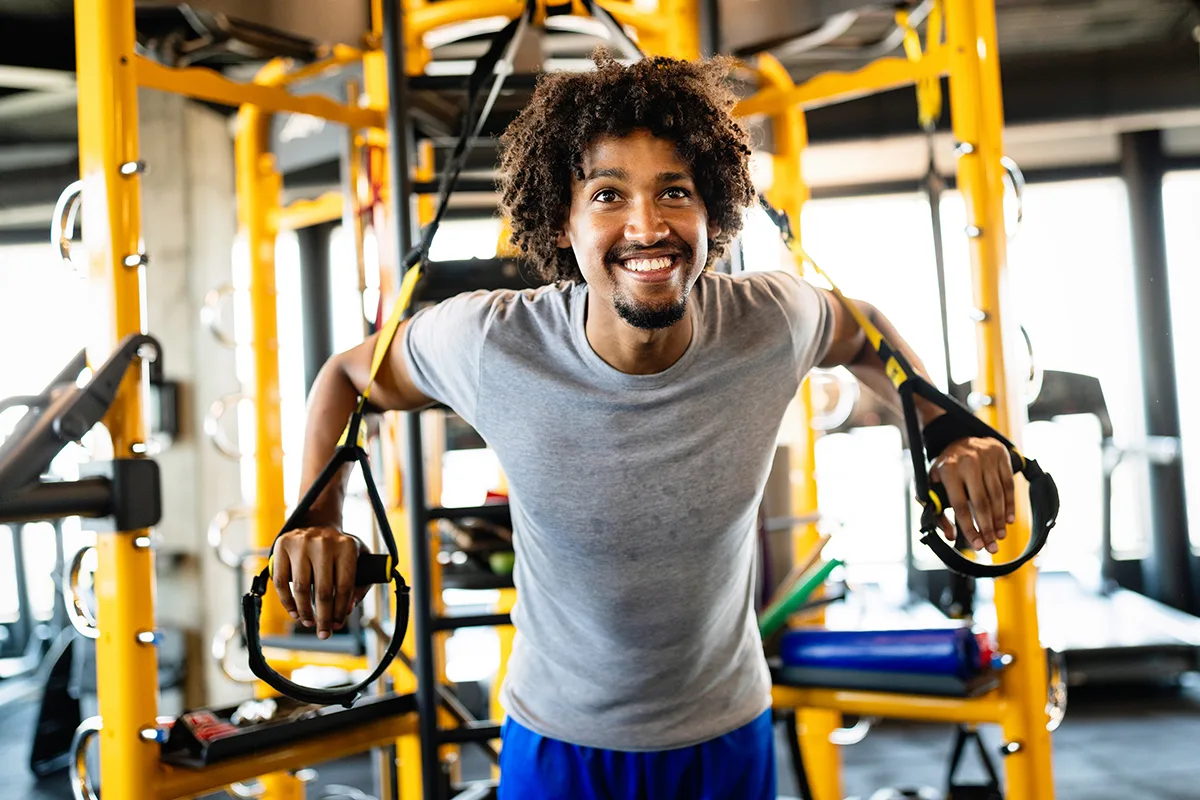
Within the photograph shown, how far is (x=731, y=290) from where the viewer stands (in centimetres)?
167

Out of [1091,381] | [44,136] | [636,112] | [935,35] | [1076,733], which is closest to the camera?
[636,112]

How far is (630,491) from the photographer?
1.52 meters

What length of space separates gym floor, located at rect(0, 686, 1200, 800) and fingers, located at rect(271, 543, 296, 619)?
2.82 m

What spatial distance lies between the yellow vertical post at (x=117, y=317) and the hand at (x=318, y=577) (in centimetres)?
69

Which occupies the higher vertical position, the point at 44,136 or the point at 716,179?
the point at 44,136

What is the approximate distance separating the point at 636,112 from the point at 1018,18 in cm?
421

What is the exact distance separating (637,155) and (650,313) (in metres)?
0.26

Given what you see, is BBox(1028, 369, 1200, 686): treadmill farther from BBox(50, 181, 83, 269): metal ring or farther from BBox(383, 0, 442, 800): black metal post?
BBox(50, 181, 83, 269): metal ring

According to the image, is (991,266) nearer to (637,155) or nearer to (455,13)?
(637,155)

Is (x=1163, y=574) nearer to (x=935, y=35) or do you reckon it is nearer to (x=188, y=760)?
(x=935, y=35)

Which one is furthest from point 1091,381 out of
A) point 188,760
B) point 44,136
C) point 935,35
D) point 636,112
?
point 44,136

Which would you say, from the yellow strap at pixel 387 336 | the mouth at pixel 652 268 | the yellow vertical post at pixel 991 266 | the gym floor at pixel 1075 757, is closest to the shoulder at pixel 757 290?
the mouth at pixel 652 268

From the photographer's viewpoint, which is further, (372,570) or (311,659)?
(311,659)

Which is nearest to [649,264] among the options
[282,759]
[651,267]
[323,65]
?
[651,267]
